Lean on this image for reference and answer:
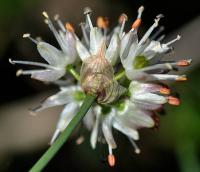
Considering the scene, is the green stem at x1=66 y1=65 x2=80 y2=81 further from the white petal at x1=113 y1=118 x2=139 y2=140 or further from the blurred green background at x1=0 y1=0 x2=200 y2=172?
the blurred green background at x1=0 y1=0 x2=200 y2=172

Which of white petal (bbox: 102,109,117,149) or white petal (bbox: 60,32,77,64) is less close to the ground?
white petal (bbox: 60,32,77,64)

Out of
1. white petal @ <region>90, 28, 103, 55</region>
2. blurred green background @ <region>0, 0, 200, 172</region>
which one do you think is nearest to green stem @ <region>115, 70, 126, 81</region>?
white petal @ <region>90, 28, 103, 55</region>

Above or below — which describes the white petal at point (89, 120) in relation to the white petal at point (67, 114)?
below

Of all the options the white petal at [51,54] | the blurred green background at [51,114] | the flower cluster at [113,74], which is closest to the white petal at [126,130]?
the flower cluster at [113,74]

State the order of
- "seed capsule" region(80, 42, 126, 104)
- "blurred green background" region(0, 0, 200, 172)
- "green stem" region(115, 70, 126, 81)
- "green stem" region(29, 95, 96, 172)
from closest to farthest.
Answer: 1. "green stem" region(29, 95, 96, 172)
2. "seed capsule" region(80, 42, 126, 104)
3. "green stem" region(115, 70, 126, 81)
4. "blurred green background" region(0, 0, 200, 172)

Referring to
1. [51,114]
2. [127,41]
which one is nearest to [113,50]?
[127,41]

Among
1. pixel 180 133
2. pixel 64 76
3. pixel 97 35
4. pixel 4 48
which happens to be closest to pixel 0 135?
pixel 4 48

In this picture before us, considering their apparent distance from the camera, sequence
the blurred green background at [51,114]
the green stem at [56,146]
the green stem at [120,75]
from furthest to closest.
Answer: the blurred green background at [51,114], the green stem at [120,75], the green stem at [56,146]

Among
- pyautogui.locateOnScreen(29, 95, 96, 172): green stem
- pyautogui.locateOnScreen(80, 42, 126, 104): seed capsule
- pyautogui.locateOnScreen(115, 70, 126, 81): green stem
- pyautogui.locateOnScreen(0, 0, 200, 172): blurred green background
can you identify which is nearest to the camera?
pyautogui.locateOnScreen(29, 95, 96, 172): green stem

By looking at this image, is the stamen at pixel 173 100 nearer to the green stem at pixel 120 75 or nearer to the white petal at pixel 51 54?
the green stem at pixel 120 75

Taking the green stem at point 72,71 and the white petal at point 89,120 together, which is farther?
the white petal at point 89,120
